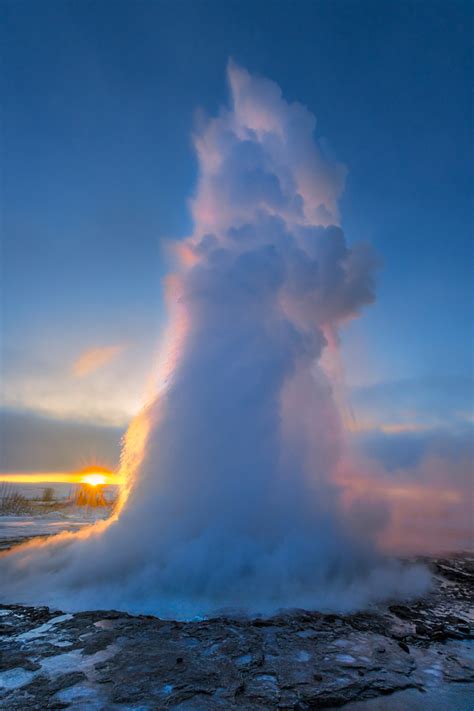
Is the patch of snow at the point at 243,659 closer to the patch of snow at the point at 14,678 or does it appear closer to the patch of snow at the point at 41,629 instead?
the patch of snow at the point at 14,678

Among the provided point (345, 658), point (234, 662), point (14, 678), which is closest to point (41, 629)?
point (14, 678)

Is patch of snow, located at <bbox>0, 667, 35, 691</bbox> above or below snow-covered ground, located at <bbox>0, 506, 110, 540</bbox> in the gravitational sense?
above

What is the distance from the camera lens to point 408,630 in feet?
31.9

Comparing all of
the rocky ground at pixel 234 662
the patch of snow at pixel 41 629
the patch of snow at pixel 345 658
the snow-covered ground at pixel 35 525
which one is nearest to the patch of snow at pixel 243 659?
the rocky ground at pixel 234 662

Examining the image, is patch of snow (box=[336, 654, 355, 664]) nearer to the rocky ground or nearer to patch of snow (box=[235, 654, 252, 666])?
the rocky ground

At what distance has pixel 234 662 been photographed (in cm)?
733

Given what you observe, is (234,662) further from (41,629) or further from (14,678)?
(41,629)

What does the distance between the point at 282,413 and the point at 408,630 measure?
10119 millimetres

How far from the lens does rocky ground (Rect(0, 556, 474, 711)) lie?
6.00 m

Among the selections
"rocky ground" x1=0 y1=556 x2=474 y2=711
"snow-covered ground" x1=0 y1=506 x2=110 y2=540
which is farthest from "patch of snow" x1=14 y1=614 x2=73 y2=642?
"snow-covered ground" x1=0 y1=506 x2=110 y2=540

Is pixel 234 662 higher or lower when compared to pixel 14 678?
lower

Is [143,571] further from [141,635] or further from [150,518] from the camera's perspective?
[141,635]

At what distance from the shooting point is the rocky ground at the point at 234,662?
6000mm

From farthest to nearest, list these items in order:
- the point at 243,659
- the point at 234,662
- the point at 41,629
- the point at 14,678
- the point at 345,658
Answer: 1. the point at 41,629
2. the point at 345,658
3. the point at 243,659
4. the point at 234,662
5. the point at 14,678
